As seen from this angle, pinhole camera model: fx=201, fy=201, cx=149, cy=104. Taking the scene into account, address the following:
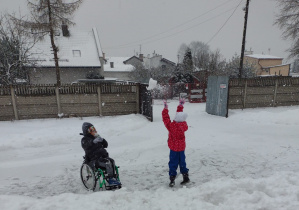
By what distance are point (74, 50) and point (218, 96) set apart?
785 inches

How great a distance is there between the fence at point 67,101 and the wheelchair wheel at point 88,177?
5892 millimetres

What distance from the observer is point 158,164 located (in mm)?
5441

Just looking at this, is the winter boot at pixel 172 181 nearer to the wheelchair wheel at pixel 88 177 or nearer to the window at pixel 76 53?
the wheelchair wheel at pixel 88 177

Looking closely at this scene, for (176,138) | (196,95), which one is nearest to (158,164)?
(176,138)

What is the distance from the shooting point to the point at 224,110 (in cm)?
1054

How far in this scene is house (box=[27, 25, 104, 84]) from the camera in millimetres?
22953

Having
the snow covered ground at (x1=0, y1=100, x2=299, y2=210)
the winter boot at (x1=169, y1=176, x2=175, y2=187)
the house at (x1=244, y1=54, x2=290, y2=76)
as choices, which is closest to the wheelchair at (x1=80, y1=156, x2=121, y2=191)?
the snow covered ground at (x1=0, y1=100, x2=299, y2=210)

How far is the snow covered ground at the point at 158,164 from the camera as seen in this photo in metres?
3.28

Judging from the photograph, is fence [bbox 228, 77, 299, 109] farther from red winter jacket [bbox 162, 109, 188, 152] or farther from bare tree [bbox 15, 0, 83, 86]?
bare tree [bbox 15, 0, 83, 86]

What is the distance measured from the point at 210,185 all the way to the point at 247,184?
65 cm

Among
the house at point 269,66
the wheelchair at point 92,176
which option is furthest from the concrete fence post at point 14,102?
the house at point 269,66

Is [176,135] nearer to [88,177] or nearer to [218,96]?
[88,177]

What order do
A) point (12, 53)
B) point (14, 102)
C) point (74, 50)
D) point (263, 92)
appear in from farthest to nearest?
point (74, 50)
point (12, 53)
point (263, 92)
point (14, 102)

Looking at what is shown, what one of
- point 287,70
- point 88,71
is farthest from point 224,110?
point 287,70
